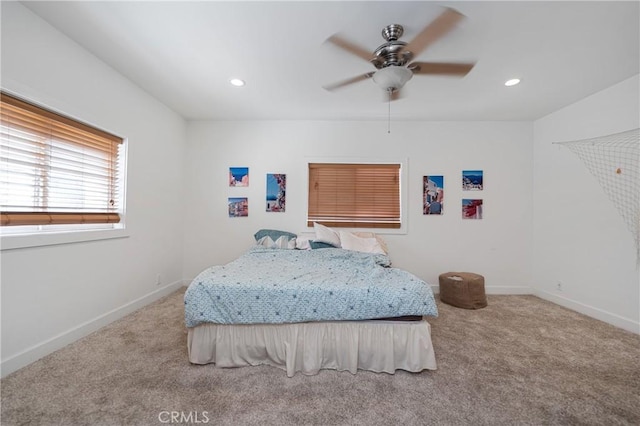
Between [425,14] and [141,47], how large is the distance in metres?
2.33

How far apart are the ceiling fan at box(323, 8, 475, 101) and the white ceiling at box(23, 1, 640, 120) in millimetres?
57

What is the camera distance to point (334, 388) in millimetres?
1589

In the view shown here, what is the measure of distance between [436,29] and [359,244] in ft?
7.70

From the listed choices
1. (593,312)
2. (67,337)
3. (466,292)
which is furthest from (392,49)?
(593,312)

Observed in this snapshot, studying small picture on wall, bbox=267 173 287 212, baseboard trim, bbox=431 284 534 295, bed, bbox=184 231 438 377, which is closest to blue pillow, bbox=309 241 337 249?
small picture on wall, bbox=267 173 287 212

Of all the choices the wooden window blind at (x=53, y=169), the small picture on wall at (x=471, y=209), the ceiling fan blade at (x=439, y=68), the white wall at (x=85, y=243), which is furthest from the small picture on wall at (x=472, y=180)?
the wooden window blind at (x=53, y=169)

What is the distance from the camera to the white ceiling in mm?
1679

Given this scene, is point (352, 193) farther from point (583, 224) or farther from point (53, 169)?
point (53, 169)

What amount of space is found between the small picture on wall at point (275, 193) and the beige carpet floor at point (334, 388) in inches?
79.7

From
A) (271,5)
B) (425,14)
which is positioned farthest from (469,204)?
(271,5)

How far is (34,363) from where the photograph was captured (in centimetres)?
177

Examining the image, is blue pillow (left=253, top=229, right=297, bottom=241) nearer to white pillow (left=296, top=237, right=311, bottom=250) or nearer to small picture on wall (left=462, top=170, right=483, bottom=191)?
white pillow (left=296, top=237, right=311, bottom=250)

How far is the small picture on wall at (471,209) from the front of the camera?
143 inches

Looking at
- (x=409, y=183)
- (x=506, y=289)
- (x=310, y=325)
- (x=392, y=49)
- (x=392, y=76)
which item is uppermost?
(x=392, y=49)
